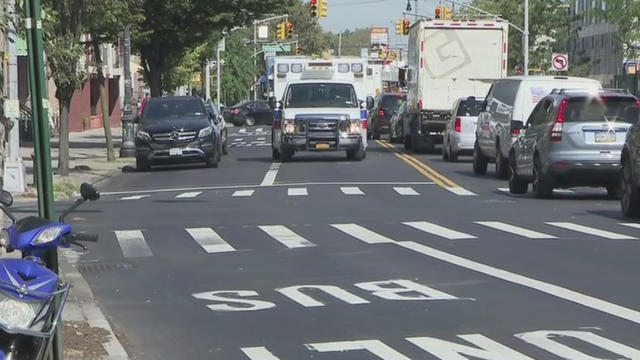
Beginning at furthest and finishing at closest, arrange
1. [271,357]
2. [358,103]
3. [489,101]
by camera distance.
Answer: [358,103]
[489,101]
[271,357]

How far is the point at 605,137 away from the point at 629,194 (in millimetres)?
3120

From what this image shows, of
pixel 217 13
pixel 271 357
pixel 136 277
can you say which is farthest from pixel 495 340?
pixel 217 13

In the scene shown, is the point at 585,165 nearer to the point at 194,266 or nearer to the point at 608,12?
the point at 194,266

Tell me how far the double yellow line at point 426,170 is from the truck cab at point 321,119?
1.49 metres

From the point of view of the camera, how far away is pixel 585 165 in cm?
2041

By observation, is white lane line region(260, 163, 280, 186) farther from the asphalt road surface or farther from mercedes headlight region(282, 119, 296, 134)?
the asphalt road surface

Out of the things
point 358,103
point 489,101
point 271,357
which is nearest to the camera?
point 271,357

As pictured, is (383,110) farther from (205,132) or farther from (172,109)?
(205,132)

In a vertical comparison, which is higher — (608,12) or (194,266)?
(608,12)

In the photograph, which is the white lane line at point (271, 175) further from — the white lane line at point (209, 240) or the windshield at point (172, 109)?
the white lane line at point (209, 240)

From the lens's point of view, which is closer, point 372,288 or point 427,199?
point 372,288

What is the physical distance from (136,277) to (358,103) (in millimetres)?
20955

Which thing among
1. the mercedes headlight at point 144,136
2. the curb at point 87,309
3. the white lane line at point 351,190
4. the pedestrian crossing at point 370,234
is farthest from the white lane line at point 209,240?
the mercedes headlight at point 144,136

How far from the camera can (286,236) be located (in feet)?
50.8
